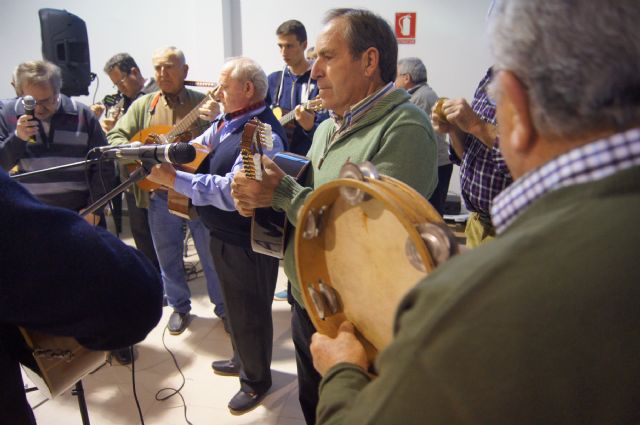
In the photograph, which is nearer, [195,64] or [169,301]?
[169,301]

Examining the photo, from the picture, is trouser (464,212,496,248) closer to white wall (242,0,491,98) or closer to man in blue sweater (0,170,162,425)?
man in blue sweater (0,170,162,425)

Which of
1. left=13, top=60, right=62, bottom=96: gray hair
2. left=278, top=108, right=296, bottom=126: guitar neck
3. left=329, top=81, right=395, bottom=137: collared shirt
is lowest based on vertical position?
left=278, top=108, right=296, bottom=126: guitar neck

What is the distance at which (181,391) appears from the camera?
2.49 meters

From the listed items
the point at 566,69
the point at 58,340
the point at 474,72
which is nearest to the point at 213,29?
the point at 474,72

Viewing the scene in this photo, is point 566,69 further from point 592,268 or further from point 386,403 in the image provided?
point 386,403

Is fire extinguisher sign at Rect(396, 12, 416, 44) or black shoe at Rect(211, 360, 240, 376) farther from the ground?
fire extinguisher sign at Rect(396, 12, 416, 44)

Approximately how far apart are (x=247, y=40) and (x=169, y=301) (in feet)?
10.9

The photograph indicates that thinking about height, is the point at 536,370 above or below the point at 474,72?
below

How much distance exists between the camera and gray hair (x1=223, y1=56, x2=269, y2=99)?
2.18m

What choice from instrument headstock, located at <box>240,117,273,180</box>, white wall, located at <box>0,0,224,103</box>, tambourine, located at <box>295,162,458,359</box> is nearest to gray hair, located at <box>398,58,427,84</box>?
white wall, located at <box>0,0,224,103</box>

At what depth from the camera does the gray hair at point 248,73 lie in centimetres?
218

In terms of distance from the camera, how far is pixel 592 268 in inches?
19.4

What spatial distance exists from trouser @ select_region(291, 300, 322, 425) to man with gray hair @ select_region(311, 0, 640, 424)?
1.18 m

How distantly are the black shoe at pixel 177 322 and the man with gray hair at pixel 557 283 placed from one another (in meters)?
2.81
